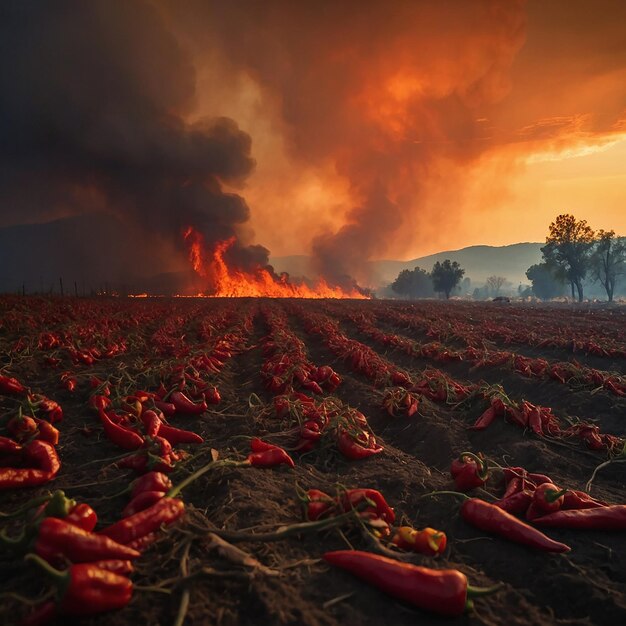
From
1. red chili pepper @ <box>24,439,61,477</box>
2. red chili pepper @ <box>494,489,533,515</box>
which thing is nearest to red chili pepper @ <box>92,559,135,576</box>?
red chili pepper @ <box>24,439,61,477</box>

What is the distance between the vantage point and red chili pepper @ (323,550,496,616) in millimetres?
2859

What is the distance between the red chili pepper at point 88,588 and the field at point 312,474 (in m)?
0.10

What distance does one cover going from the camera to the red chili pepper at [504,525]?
377 cm

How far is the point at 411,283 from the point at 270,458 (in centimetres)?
13098

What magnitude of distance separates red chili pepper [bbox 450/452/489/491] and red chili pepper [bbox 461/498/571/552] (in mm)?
499

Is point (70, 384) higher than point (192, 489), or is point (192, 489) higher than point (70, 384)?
point (70, 384)

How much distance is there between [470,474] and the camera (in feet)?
15.6

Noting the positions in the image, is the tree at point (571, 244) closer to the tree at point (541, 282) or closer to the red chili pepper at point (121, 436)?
the tree at point (541, 282)

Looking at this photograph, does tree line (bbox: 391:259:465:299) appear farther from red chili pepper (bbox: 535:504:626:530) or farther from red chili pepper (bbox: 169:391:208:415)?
red chili pepper (bbox: 535:504:626:530)

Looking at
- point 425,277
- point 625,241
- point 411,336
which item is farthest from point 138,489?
point 425,277

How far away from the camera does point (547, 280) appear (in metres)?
Result: 114

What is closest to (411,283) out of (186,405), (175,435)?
(186,405)

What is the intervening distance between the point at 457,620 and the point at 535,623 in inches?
23.4

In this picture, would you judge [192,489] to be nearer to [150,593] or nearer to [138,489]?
[138,489]
